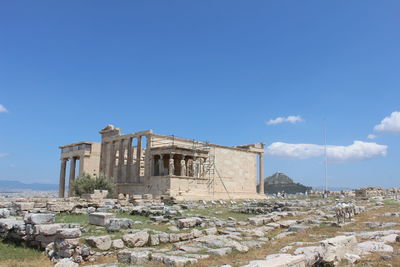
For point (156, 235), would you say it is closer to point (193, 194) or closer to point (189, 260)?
point (189, 260)

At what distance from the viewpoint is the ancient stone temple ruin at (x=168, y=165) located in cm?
3132

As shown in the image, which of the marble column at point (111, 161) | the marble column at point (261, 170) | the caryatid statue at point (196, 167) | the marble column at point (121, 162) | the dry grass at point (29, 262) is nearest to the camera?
the dry grass at point (29, 262)

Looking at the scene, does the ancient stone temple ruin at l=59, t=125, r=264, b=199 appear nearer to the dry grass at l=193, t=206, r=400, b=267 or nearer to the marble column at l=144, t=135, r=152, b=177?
the marble column at l=144, t=135, r=152, b=177

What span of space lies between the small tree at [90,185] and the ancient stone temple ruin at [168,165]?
3504 mm

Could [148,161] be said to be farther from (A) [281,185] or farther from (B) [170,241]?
(A) [281,185]

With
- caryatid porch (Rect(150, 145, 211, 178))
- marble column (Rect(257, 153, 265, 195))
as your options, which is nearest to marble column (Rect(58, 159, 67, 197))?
caryatid porch (Rect(150, 145, 211, 178))

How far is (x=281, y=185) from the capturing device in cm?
6825

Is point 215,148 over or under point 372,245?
over

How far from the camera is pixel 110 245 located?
9055mm

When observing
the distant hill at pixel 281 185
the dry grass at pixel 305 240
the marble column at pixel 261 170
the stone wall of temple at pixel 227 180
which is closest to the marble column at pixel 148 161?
the stone wall of temple at pixel 227 180

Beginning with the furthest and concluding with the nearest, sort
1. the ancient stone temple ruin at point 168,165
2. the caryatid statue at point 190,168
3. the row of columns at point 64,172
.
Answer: the row of columns at point 64,172 → the caryatid statue at point 190,168 → the ancient stone temple ruin at point 168,165

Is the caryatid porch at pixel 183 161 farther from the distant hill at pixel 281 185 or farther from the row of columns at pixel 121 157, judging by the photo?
the distant hill at pixel 281 185

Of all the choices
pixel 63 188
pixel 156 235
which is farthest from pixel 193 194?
pixel 156 235

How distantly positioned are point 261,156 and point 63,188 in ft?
76.7
